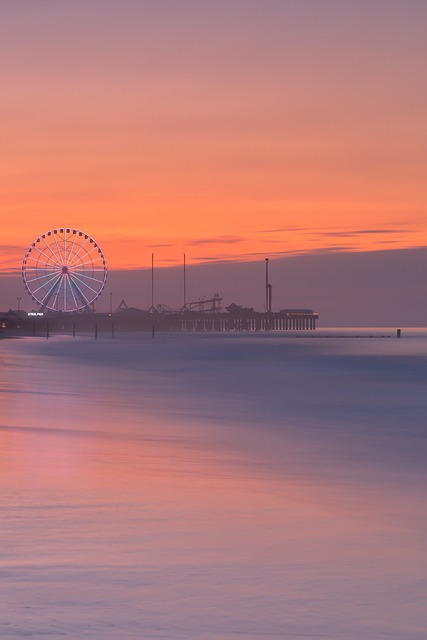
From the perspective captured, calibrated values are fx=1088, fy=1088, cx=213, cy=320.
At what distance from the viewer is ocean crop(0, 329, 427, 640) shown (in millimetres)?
7809

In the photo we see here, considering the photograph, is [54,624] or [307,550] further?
[307,550]

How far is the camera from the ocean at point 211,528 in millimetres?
7809

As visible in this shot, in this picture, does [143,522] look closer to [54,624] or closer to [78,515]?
[78,515]

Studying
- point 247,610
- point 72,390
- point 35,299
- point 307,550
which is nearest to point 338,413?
point 72,390

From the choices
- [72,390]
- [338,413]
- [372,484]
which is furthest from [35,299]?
[372,484]

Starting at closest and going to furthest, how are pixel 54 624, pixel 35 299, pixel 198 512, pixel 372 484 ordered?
pixel 54 624 → pixel 198 512 → pixel 372 484 → pixel 35 299

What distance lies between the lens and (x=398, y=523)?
1209 cm

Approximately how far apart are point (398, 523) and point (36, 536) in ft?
13.3

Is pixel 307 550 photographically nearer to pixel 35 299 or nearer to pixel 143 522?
pixel 143 522

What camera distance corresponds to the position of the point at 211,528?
11531 millimetres

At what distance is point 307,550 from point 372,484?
5291 mm

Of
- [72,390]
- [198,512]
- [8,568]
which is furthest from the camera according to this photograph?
[72,390]

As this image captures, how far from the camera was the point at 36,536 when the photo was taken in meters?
10.7

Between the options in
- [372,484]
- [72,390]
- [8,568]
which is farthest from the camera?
[72,390]
